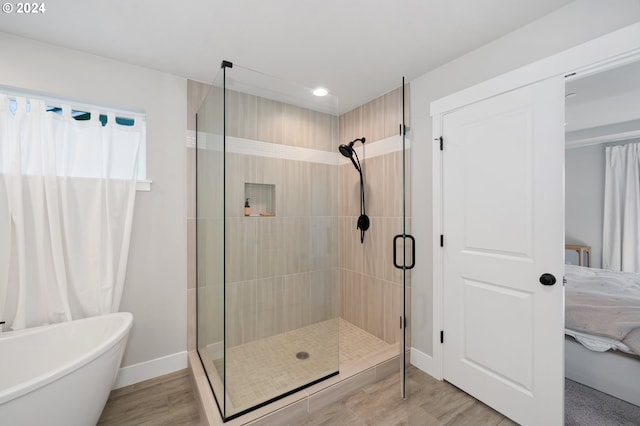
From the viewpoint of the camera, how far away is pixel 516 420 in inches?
61.2

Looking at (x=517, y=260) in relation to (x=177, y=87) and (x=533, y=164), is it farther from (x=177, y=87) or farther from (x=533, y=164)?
(x=177, y=87)

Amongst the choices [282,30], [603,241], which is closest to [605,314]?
[603,241]

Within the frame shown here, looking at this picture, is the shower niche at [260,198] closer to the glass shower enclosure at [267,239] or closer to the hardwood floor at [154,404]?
the glass shower enclosure at [267,239]

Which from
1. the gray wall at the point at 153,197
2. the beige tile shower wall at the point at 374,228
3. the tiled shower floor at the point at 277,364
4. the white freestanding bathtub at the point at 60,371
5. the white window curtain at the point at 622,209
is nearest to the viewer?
the white freestanding bathtub at the point at 60,371

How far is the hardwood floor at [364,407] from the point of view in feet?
5.17

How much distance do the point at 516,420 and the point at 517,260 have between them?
37.7 inches

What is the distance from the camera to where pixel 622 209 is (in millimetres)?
3064

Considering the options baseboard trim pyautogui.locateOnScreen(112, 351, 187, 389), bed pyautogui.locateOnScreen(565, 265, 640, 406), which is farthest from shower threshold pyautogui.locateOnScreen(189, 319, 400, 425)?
bed pyautogui.locateOnScreen(565, 265, 640, 406)

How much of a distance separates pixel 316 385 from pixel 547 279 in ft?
4.97

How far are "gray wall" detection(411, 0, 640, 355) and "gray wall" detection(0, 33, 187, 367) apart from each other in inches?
76.4

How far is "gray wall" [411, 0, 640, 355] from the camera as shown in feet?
4.19

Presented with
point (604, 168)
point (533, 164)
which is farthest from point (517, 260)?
point (604, 168)

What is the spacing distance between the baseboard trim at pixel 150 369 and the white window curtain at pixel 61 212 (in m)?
0.51

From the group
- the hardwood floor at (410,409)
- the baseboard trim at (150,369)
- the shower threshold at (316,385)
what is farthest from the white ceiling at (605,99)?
the baseboard trim at (150,369)
